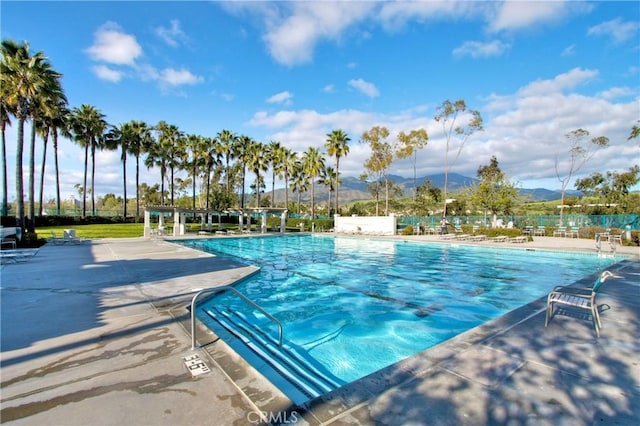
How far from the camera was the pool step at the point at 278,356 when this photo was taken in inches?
159

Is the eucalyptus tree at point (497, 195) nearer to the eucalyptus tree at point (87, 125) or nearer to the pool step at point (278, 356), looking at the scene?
the pool step at point (278, 356)

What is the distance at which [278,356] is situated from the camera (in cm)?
493

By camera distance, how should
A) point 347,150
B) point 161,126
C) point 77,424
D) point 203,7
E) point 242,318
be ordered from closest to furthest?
point 77,424, point 242,318, point 203,7, point 347,150, point 161,126

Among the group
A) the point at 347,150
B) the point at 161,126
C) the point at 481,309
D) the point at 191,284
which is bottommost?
the point at 481,309

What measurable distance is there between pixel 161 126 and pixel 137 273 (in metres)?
35.4

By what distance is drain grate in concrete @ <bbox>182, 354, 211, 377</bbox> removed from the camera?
314 cm

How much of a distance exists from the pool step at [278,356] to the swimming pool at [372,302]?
0.05 metres

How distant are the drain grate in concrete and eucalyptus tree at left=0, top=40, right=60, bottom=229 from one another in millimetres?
19587

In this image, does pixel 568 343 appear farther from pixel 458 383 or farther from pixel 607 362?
pixel 458 383

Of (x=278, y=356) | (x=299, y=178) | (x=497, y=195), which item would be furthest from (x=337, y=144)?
(x=278, y=356)

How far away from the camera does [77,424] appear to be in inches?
92.4

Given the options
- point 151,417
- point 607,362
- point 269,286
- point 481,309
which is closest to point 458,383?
point 607,362

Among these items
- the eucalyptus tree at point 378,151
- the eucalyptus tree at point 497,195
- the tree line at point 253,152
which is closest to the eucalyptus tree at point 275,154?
the tree line at point 253,152

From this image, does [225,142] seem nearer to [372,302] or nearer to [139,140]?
[139,140]
